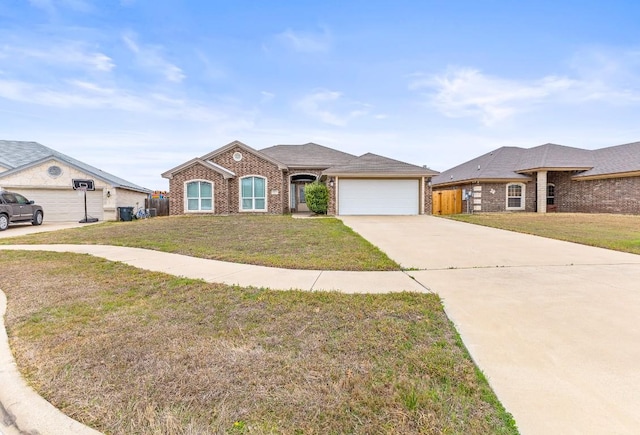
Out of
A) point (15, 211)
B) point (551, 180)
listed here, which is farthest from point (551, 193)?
point (15, 211)

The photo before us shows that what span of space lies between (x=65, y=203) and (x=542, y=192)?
1287 inches

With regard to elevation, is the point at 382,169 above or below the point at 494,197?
above

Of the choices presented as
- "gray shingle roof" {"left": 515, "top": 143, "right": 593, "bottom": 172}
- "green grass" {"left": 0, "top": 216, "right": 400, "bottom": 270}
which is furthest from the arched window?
"gray shingle roof" {"left": 515, "top": 143, "right": 593, "bottom": 172}

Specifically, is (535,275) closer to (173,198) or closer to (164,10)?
(164,10)

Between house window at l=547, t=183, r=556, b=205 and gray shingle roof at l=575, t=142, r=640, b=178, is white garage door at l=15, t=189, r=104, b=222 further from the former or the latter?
gray shingle roof at l=575, t=142, r=640, b=178

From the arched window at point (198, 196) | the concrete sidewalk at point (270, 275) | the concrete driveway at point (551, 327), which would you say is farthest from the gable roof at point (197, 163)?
the concrete driveway at point (551, 327)

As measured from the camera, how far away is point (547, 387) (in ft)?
7.60

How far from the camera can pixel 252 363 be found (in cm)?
262

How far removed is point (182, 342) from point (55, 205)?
22.1 meters

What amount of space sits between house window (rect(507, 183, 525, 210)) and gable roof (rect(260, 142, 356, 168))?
12.1m

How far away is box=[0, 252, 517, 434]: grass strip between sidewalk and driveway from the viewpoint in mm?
1986

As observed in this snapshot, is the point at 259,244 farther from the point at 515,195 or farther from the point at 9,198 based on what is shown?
the point at 515,195

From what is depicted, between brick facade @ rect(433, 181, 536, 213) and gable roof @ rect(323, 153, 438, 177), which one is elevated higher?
gable roof @ rect(323, 153, 438, 177)

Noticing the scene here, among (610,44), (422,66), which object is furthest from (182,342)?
(610,44)
